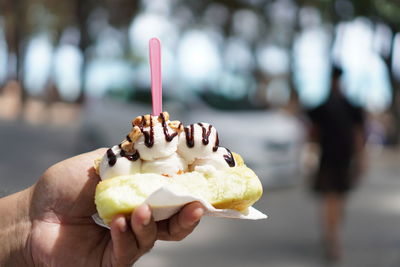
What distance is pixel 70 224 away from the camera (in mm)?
2311

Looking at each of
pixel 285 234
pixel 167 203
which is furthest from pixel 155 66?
pixel 285 234

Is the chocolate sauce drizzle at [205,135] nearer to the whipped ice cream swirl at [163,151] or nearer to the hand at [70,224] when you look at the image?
the whipped ice cream swirl at [163,151]

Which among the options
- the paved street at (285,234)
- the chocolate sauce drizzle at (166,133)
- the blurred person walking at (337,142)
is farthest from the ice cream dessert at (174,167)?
the blurred person walking at (337,142)

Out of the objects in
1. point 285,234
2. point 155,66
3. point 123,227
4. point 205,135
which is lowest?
point 285,234

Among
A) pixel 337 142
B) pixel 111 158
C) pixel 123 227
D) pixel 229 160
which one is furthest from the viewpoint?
pixel 337 142

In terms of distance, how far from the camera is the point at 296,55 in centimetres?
2273

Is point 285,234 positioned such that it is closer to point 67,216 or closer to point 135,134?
point 67,216

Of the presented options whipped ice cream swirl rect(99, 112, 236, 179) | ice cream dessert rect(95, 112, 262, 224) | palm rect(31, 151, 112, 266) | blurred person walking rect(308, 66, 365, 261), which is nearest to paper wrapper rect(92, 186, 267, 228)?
ice cream dessert rect(95, 112, 262, 224)

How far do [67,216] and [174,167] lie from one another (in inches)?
21.4

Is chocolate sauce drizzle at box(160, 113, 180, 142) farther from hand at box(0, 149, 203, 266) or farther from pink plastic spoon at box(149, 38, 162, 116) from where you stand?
hand at box(0, 149, 203, 266)

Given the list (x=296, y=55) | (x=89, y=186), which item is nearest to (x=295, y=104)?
(x=296, y=55)

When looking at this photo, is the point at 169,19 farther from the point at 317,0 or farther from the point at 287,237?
the point at 287,237

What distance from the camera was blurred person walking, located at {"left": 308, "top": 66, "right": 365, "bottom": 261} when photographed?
667cm

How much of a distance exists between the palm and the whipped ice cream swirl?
0.26m
